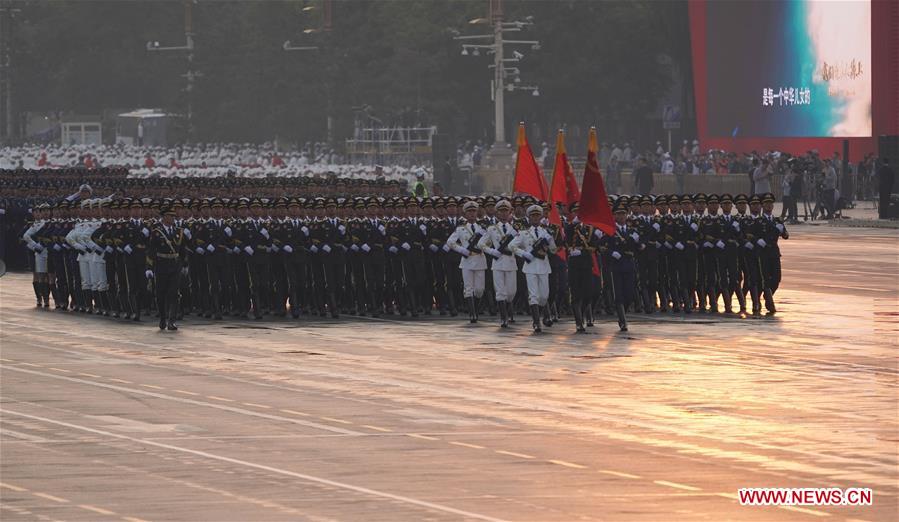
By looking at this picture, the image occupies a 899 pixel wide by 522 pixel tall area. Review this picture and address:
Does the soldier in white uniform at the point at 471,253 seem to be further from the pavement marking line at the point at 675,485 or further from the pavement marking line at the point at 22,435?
the pavement marking line at the point at 675,485

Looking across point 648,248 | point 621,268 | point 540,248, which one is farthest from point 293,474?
point 648,248

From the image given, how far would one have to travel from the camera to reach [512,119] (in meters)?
93.9

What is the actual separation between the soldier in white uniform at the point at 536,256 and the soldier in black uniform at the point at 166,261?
4293 millimetres

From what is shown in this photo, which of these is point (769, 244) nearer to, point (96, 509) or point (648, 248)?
point (648, 248)

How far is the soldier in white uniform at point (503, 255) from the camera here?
25.9 m

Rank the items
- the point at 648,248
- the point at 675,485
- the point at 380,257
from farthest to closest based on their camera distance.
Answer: the point at 380,257 < the point at 648,248 < the point at 675,485

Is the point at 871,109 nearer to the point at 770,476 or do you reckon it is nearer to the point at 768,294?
the point at 768,294

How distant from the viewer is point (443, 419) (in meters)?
17.8

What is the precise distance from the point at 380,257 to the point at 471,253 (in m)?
1.93

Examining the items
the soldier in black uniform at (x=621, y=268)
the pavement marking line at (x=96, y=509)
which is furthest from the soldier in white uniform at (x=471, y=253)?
the pavement marking line at (x=96, y=509)

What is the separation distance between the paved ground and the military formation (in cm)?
70

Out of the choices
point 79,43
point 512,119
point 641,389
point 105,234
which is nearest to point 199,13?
point 79,43

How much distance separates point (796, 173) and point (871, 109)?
13.1m

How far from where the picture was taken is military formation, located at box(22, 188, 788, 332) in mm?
26984
